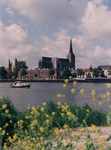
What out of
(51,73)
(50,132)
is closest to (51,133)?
(50,132)

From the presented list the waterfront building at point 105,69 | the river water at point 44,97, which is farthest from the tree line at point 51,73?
the river water at point 44,97

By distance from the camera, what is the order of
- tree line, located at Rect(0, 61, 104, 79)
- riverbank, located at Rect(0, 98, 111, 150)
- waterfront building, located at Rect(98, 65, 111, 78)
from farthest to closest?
1. waterfront building, located at Rect(98, 65, 111, 78)
2. tree line, located at Rect(0, 61, 104, 79)
3. riverbank, located at Rect(0, 98, 111, 150)

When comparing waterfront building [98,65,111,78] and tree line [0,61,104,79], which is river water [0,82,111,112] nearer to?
tree line [0,61,104,79]

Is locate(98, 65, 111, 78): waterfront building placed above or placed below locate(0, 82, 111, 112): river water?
above

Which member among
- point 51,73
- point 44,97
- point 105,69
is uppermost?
point 105,69

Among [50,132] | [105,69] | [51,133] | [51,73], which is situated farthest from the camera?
[105,69]

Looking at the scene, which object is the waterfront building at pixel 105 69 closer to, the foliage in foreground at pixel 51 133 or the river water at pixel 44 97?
the river water at pixel 44 97

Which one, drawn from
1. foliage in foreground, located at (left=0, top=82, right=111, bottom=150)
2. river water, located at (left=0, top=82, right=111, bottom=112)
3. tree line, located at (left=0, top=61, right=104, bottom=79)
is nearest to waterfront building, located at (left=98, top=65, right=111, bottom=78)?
tree line, located at (left=0, top=61, right=104, bottom=79)

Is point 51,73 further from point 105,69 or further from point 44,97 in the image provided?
point 44,97

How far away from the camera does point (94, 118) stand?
10.2m

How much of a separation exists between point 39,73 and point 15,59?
39.8 meters

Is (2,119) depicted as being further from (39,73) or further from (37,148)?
(39,73)

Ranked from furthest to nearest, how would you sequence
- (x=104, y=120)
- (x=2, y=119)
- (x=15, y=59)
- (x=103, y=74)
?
(x=15, y=59) < (x=103, y=74) < (x=104, y=120) < (x=2, y=119)

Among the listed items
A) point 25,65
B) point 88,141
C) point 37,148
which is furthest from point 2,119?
point 25,65
